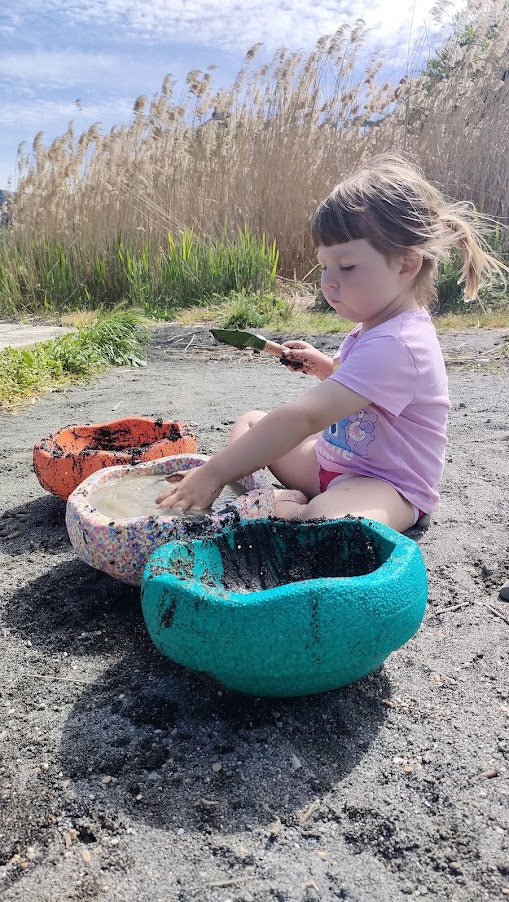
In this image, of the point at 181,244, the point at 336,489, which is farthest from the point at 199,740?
the point at 181,244

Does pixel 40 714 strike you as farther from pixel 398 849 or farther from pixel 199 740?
pixel 398 849

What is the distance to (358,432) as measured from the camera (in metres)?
2.06

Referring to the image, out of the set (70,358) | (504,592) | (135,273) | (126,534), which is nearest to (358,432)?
(504,592)

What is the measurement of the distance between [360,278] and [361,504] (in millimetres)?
594

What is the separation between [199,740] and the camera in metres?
1.31

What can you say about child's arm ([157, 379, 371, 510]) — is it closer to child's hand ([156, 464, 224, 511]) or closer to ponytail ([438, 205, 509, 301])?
child's hand ([156, 464, 224, 511])

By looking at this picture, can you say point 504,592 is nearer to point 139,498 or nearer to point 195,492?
point 195,492

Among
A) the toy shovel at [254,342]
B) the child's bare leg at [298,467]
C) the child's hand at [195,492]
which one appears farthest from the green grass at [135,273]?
the child's hand at [195,492]

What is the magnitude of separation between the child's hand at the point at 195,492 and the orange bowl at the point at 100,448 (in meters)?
0.39

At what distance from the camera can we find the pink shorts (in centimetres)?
210

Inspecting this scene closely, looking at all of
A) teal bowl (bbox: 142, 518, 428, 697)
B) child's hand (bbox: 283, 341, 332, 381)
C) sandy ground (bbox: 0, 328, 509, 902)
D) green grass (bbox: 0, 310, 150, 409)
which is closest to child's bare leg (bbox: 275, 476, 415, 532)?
sandy ground (bbox: 0, 328, 509, 902)

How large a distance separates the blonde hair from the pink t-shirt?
0.18 metres

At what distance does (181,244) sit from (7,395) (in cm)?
390

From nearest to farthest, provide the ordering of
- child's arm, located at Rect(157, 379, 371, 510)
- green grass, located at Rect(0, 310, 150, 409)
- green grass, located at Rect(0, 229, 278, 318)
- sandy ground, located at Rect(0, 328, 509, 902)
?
sandy ground, located at Rect(0, 328, 509, 902) < child's arm, located at Rect(157, 379, 371, 510) < green grass, located at Rect(0, 310, 150, 409) < green grass, located at Rect(0, 229, 278, 318)
